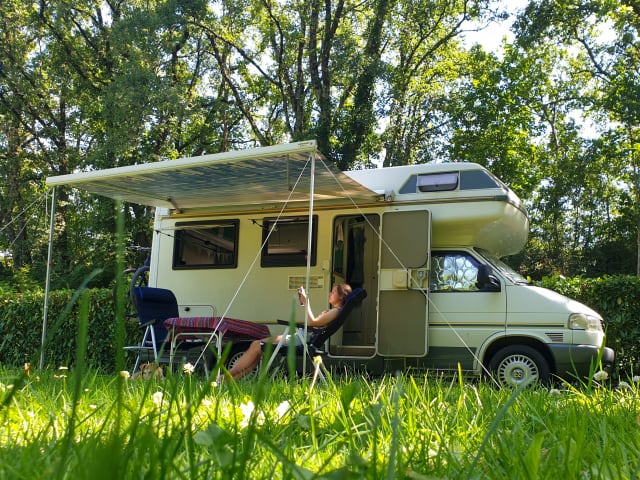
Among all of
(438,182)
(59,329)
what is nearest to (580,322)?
(438,182)

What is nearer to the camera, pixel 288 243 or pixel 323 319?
pixel 323 319

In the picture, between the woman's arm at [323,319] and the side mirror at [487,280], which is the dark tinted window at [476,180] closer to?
the side mirror at [487,280]

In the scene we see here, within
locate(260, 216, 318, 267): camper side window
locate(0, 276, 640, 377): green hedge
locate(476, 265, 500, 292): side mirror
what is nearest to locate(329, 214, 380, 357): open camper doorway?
locate(260, 216, 318, 267): camper side window

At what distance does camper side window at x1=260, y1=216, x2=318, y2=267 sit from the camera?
354 inches

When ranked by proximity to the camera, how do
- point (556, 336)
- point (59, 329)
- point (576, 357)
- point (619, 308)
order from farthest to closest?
point (59, 329) < point (619, 308) < point (556, 336) < point (576, 357)

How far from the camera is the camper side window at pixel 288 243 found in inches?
354

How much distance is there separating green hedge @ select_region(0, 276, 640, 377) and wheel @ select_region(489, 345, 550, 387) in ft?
5.26

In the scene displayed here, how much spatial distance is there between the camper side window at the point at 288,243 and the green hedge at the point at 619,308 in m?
3.78

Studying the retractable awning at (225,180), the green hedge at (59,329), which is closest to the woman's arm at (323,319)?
the retractable awning at (225,180)

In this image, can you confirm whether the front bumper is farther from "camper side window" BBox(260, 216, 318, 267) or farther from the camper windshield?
"camper side window" BBox(260, 216, 318, 267)

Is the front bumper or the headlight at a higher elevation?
the headlight

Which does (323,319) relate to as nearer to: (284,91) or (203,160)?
(203,160)

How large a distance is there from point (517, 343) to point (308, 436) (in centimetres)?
606

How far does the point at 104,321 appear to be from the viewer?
11.2 meters
